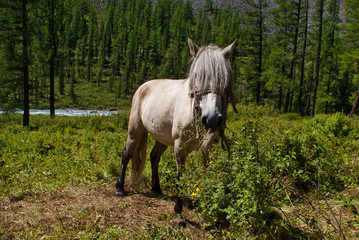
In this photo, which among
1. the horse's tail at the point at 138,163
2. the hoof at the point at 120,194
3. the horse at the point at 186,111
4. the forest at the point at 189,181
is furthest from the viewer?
the horse's tail at the point at 138,163

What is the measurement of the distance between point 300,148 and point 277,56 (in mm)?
28483

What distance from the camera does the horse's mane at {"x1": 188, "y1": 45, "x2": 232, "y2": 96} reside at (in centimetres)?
275

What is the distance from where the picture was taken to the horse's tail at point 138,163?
4691mm

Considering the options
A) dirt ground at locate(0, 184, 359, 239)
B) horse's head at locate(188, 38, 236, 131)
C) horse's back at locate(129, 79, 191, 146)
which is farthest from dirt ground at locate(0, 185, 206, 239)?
horse's head at locate(188, 38, 236, 131)

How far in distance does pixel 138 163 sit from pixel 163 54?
8385 cm

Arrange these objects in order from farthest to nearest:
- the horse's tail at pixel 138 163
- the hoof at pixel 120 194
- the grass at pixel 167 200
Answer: the horse's tail at pixel 138 163
the hoof at pixel 120 194
the grass at pixel 167 200

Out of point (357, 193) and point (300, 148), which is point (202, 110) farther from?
point (357, 193)

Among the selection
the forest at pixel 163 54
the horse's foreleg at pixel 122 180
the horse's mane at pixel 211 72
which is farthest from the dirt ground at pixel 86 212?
the forest at pixel 163 54

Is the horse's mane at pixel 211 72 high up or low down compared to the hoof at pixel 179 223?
up

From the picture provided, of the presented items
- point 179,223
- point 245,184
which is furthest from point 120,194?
point 245,184

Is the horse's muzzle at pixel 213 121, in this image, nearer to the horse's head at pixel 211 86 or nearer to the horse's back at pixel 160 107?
the horse's head at pixel 211 86

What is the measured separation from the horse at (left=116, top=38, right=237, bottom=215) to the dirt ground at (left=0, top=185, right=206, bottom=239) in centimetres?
31

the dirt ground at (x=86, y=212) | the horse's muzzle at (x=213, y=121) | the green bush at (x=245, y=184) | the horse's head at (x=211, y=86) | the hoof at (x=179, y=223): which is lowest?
the dirt ground at (x=86, y=212)

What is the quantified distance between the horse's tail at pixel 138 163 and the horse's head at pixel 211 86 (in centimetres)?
216
